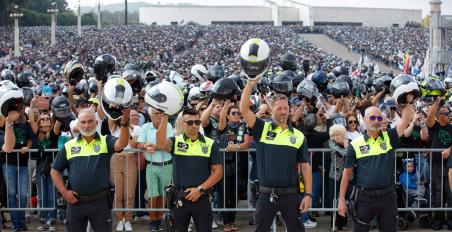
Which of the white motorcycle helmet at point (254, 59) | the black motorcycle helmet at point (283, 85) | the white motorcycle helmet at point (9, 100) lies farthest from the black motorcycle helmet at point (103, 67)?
the white motorcycle helmet at point (254, 59)

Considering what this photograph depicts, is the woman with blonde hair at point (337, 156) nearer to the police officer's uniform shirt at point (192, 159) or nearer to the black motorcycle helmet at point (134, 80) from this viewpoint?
the police officer's uniform shirt at point (192, 159)

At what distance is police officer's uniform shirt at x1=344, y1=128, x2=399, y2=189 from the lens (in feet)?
26.2

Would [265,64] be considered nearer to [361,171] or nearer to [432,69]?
[361,171]

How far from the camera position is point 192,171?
25.9ft

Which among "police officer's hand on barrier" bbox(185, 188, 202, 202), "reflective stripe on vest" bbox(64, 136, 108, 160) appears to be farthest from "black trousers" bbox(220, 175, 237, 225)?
"reflective stripe on vest" bbox(64, 136, 108, 160)

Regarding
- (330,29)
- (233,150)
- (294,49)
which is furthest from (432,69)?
(330,29)

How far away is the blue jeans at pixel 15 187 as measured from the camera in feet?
32.4

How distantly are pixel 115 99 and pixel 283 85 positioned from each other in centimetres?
379

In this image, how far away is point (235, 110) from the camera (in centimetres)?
991

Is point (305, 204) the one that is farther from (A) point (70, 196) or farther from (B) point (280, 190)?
(A) point (70, 196)

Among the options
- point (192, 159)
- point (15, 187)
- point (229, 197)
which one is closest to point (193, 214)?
point (192, 159)

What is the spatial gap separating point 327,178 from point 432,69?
3223cm

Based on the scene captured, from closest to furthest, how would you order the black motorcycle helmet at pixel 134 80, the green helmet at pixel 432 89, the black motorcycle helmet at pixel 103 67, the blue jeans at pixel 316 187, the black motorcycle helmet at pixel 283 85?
1. the green helmet at pixel 432 89
2. the blue jeans at pixel 316 187
3. the black motorcycle helmet at pixel 103 67
4. the black motorcycle helmet at pixel 283 85
5. the black motorcycle helmet at pixel 134 80

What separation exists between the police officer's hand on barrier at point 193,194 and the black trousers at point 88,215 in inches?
31.9
